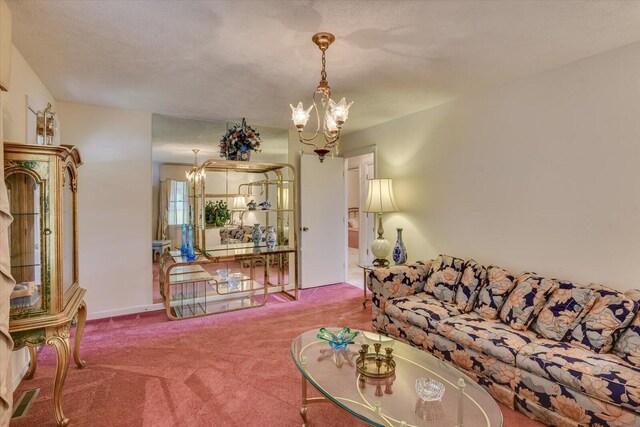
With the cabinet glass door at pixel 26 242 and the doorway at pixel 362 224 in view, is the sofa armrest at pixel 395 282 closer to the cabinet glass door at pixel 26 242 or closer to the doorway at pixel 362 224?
the doorway at pixel 362 224

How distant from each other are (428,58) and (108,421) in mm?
3313

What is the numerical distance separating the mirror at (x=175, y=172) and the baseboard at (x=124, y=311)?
0.31 ft

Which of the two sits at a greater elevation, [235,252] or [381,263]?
[235,252]

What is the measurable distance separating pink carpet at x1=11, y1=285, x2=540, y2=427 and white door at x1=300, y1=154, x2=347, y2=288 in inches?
46.9

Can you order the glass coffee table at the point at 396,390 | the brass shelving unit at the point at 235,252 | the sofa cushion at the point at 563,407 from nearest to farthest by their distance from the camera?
the glass coffee table at the point at 396,390 < the sofa cushion at the point at 563,407 < the brass shelving unit at the point at 235,252

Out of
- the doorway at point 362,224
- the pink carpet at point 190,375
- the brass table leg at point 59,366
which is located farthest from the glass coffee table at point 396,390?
the doorway at point 362,224

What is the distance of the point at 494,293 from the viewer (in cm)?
277

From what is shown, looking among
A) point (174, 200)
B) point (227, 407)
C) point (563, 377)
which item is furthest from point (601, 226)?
point (174, 200)

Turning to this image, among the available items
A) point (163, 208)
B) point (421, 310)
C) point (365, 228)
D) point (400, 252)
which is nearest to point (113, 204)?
point (163, 208)

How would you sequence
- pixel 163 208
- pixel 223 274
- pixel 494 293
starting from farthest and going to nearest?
pixel 223 274 → pixel 163 208 → pixel 494 293

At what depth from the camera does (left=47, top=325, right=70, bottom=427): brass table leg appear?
1981 millimetres

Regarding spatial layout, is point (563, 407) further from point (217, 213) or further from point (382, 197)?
point (217, 213)

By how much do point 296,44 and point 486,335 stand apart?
2.45 metres

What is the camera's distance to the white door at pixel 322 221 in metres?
4.92
